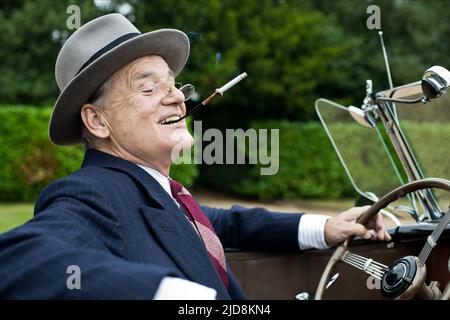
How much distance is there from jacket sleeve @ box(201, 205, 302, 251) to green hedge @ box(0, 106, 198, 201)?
8.64m

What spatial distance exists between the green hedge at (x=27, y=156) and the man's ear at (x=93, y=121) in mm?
8945

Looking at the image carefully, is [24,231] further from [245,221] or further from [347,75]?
[347,75]

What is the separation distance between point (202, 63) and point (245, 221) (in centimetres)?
1067

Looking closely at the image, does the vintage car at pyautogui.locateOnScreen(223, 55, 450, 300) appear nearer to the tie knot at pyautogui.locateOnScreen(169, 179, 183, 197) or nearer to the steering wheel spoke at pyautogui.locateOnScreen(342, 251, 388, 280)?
the steering wheel spoke at pyautogui.locateOnScreen(342, 251, 388, 280)

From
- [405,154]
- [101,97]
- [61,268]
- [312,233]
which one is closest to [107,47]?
[101,97]

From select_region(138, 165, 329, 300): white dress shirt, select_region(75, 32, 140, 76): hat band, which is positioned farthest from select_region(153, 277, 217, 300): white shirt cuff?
select_region(75, 32, 140, 76): hat band

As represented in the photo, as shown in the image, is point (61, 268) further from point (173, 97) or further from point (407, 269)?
point (407, 269)

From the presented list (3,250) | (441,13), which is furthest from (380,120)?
(441,13)

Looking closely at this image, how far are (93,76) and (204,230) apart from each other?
2.07ft

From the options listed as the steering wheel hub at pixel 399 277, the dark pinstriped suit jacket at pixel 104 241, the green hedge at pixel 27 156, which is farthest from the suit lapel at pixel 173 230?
the green hedge at pixel 27 156

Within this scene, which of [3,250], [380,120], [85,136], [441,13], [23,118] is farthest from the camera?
[441,13]

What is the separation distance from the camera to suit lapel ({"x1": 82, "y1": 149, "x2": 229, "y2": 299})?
5.45ft

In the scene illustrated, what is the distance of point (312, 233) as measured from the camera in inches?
90.5
